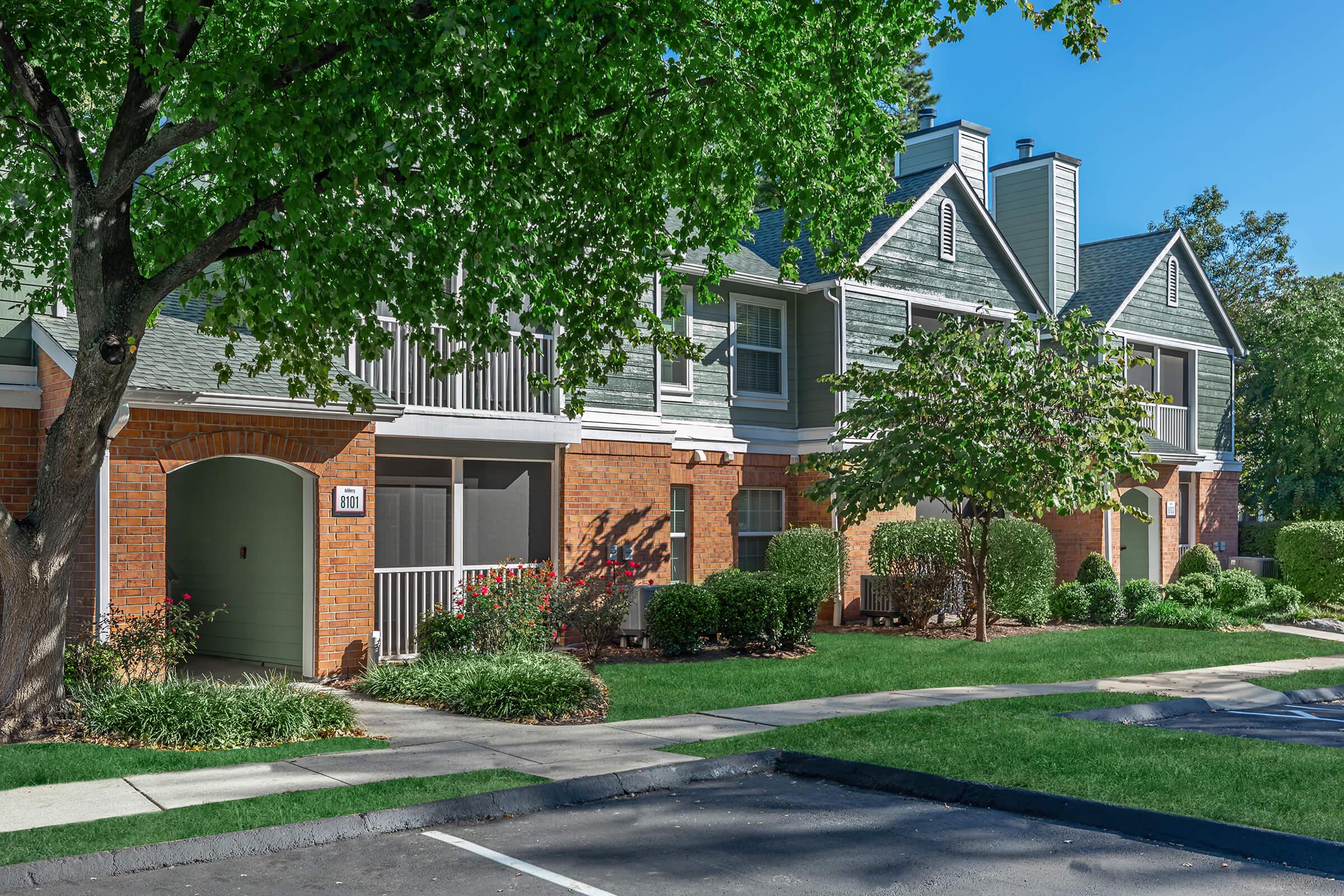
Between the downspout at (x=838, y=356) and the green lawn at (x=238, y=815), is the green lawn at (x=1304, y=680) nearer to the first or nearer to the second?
the downspout at (x=838, y=356)

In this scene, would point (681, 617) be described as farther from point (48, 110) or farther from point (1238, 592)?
point (1238, 592)

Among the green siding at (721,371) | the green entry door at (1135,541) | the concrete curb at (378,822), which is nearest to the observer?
the concrete curb at (378,822)

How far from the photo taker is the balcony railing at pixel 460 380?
49.4ft

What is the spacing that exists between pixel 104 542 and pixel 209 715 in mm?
2890

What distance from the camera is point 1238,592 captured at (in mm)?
23000

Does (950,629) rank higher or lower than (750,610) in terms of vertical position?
lower

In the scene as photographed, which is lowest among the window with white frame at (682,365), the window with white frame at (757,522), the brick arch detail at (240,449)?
the window with white frame at (757,522)

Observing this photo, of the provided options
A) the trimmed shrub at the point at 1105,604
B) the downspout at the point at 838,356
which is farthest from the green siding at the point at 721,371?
the trimmed shrub at the point at 1105,604

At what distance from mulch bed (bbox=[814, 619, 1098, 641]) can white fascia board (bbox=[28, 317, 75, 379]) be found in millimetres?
12164

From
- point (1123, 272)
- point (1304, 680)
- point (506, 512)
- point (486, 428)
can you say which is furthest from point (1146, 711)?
point (1123, 272)

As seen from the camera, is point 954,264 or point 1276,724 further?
point 954,264

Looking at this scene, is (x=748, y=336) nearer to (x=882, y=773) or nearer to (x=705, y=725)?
(x=705, y=725)

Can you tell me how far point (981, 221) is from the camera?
23828 millimetres

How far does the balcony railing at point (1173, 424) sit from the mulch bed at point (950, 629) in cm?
825
